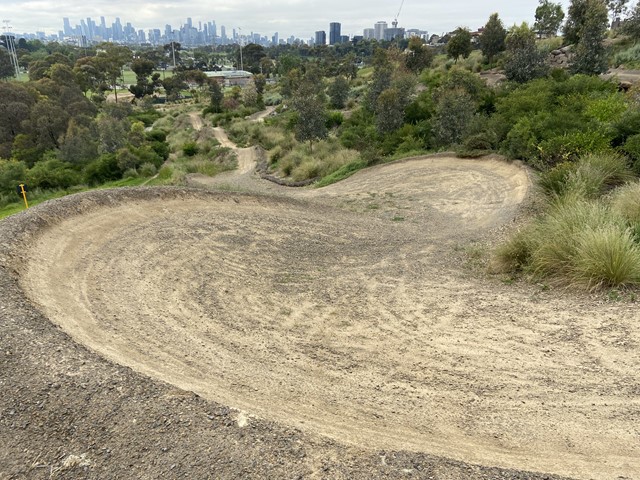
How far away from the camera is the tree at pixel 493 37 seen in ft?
136

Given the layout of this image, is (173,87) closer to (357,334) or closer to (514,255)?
(514,255)

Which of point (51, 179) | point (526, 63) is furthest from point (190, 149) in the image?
point (526, 63)

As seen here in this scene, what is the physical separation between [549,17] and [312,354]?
187 ft

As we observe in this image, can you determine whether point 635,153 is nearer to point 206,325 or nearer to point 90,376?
point 206,325

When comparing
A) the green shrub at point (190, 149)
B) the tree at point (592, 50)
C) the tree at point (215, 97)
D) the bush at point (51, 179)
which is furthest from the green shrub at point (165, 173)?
the tree at point (215, 97)

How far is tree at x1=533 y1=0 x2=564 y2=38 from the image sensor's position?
48.7 metres

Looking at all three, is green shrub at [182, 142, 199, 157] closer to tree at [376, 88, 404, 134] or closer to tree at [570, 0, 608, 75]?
tree at [376, 88, 404, 134]

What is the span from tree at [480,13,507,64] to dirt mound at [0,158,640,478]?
1500 inches

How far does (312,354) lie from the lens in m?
5.71

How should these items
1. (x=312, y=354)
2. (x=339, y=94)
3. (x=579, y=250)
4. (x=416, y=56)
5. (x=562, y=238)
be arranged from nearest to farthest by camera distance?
1. (x=312, y=354)
2. (x=579, y=250)
3. (x=562, y=238)
4. (x=339, y=94)
5. (x=416, y=56)

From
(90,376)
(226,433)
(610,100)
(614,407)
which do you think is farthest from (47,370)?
(610,100)

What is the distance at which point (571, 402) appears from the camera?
4375 mm

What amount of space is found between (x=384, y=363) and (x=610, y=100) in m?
16.8

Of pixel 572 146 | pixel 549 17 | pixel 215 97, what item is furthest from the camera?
pixel 215 97
